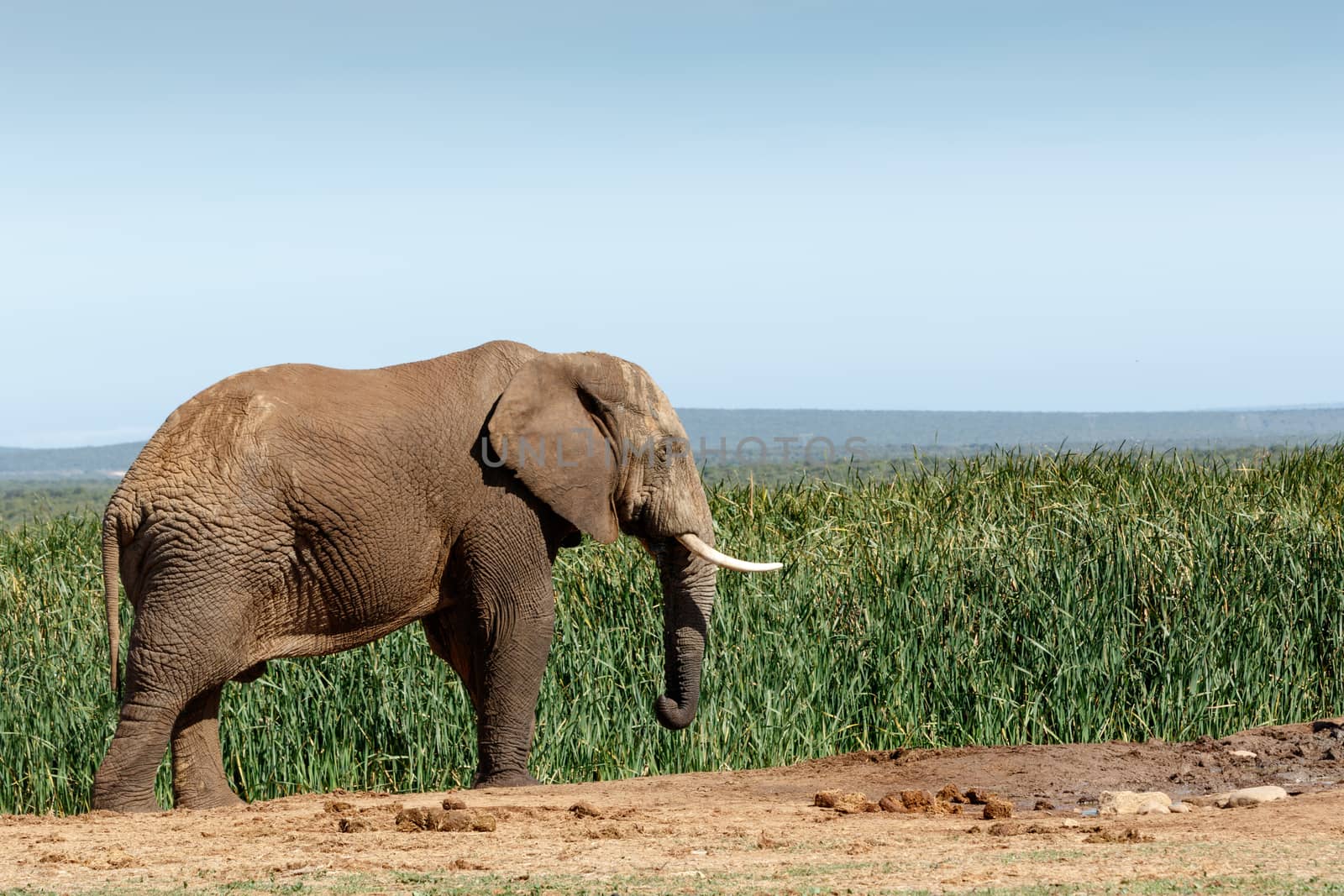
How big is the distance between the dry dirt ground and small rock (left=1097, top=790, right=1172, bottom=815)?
149 mm

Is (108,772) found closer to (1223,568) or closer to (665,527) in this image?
(665,527)

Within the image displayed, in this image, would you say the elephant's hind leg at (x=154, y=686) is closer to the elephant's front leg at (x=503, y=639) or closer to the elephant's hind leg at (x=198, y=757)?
the elephant's hind leg at (x=198, y=757)

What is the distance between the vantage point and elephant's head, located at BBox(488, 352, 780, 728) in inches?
273

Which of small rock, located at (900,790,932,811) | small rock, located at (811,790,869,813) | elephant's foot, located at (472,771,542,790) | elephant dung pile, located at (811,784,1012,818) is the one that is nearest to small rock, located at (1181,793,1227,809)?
elephant dung pile, located at (811,784,1012,818)

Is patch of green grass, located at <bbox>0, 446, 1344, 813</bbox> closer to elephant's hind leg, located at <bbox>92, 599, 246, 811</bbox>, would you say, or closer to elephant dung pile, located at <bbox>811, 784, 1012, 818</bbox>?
elephant's hind leg, located at <bbox>92, 599, 246, 811</bbox>

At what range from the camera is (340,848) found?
5598mm

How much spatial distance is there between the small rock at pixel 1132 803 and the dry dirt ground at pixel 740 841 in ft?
0.49

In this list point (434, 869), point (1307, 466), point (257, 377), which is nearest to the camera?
point (434, 869)

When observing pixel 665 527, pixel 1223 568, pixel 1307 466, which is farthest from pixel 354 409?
pixel 1307 466

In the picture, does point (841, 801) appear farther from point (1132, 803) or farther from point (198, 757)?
point (198, 757)

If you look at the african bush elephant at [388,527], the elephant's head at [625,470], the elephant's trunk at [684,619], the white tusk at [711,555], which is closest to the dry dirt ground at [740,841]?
the elephant's trunk at [684,619]

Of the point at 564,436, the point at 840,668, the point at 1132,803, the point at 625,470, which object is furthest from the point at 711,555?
the point at 1132,803

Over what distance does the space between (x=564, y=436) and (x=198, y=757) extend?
2.34m

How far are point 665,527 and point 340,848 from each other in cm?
242
